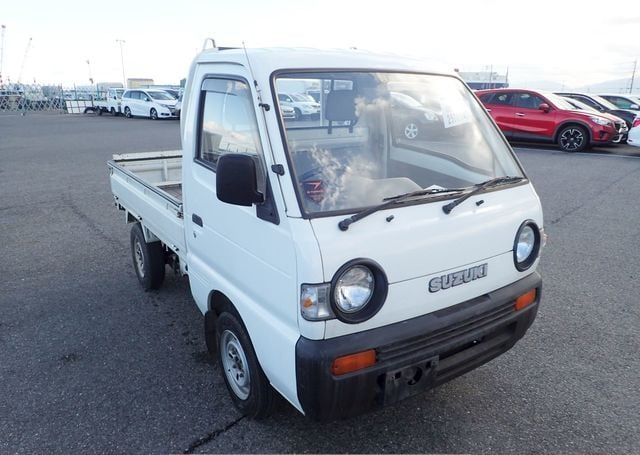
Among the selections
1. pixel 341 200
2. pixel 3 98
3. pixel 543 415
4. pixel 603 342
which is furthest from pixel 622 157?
pixel 3 98

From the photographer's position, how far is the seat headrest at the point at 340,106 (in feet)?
9.02

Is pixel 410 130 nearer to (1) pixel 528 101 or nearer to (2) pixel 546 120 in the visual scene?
(2) pixel 546 120

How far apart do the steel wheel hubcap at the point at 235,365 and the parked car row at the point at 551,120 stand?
497 inches

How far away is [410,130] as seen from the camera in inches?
120

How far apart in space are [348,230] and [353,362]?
58cm

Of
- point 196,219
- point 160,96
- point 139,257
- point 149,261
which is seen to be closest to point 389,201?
point 196,219

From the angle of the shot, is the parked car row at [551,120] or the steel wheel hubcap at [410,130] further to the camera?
the parked car row at [551,120]

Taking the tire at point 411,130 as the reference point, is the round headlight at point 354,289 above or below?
below

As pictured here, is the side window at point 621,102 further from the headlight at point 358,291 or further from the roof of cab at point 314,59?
the headlight at point 358,291

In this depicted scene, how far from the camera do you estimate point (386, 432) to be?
2717 millimetres

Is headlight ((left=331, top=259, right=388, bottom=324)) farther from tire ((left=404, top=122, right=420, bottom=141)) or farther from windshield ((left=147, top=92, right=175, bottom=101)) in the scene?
windshield ((left=147, top=92, right=175, bottom=101))

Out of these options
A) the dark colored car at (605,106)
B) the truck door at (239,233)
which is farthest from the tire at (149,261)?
the dark colored car at (605,106)

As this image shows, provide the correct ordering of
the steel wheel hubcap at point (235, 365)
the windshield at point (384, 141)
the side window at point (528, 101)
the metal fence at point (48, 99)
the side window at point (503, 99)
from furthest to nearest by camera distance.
Result: the metal fence at point (48, 99) < the side window at point (503, 99) < the side window at point (528, 101) < the steel wheel hubcap at point (235, 365) < the windshield at point (384, 141)

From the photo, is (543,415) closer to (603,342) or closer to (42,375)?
(603,342)
